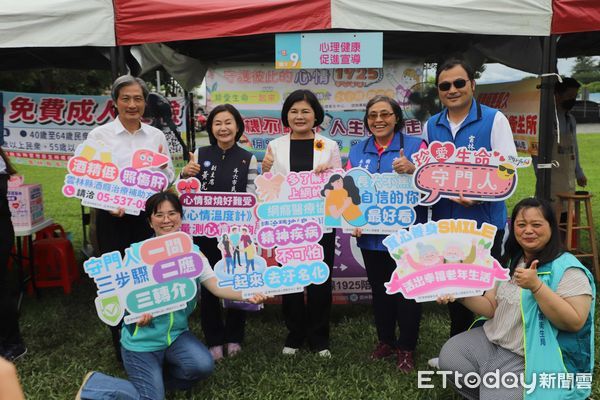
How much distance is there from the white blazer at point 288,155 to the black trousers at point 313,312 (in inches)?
16.6

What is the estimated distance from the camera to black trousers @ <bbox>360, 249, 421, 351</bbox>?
2.83 metres

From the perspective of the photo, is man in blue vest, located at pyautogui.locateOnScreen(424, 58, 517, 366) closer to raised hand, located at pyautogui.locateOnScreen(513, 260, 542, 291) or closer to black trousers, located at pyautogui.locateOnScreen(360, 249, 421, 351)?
black trousers, located at pyautogui.locateOnScreen(360, 249, 421, 351)

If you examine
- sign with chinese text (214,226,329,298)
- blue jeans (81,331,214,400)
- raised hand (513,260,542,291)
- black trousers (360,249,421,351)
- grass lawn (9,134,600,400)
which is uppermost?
raised hand (513,260,542,291)

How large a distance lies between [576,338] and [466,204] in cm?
78

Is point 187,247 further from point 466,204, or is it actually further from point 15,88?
point 15,88

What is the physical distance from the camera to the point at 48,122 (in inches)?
170

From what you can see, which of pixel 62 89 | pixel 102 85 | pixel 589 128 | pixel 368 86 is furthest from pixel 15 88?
pixel 589 128

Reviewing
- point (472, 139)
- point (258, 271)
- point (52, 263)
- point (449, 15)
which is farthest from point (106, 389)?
point (449, 15)

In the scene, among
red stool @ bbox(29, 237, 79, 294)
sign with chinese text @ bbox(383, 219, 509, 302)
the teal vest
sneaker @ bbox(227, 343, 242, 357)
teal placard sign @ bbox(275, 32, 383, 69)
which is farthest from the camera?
red stool @ bbox(29, 237, 79, 294)

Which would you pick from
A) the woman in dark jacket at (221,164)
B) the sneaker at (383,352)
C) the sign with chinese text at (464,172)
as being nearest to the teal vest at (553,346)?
the sign with chinese text at (464,172)

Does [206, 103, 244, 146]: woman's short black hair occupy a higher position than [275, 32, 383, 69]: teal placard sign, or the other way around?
[275, 32, 383, 69]: teal placard sign

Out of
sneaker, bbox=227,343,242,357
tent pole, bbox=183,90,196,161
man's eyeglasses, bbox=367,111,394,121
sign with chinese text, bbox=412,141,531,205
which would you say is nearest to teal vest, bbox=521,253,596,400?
sign with chinese text, bbox=412,141,531,205

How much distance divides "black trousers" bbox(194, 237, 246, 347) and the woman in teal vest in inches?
51.4

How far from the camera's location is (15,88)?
1773 centimetres
